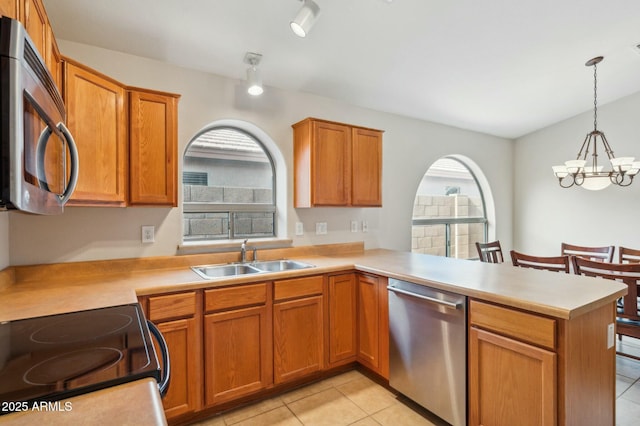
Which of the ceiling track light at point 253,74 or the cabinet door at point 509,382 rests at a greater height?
the ceiling track light at point 253,74

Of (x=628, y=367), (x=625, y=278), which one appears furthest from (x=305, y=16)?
(x=628, y=367)

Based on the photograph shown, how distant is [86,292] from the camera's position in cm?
174

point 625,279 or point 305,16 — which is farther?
point 625,279

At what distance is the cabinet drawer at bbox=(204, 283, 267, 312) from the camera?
199 cm

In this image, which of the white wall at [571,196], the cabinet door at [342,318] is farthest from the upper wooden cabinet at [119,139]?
the white wall at [571,196]

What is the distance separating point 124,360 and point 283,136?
7.82ft

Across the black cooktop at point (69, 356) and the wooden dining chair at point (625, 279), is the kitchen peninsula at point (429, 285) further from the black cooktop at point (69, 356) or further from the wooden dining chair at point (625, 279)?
the wooden dining chair at point (625, 279)

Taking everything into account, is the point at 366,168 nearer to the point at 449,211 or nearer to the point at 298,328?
the point at 298,328

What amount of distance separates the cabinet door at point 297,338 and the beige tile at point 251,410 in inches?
5.9

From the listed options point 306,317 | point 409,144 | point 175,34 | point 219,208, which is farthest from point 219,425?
point 409,144

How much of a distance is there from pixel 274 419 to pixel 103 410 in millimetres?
1631

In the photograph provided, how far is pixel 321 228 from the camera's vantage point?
320 cm

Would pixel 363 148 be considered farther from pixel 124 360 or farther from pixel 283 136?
pixel 124 360

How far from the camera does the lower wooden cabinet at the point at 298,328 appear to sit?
2.23 meters
